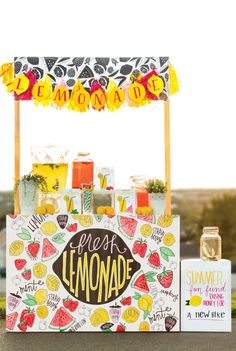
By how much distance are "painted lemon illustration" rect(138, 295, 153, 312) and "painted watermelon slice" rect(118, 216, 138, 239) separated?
0.49 metres

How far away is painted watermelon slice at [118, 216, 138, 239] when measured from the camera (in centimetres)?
608

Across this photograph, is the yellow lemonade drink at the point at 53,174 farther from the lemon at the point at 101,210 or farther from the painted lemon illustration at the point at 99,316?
the painted lemon illustration at the point at 99,316

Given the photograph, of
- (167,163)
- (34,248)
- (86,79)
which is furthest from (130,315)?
(86,79)

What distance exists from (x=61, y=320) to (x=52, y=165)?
1261mm

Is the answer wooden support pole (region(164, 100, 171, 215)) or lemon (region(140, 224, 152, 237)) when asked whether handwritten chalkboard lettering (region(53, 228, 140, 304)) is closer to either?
lemon (region(140, 224, 152, 237))

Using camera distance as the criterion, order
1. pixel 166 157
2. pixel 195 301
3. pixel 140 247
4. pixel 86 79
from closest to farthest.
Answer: pixel 140 247 < pixel 195 301 < pixel 166 157 < pixel 86 79

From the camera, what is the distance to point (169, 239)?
6.08m

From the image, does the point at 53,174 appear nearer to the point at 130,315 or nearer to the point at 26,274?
the point at 26,274

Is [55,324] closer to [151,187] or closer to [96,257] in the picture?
[96,257]

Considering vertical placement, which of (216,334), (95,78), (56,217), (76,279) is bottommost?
(216,334)

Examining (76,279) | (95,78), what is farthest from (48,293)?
(95,78)

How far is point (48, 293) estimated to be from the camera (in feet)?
20.0

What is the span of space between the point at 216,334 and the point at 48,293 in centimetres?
137

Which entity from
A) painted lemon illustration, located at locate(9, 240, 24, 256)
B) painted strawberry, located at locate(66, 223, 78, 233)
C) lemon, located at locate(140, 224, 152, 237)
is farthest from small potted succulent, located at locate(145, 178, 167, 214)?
painted lemon illustration, located at locate(9, 240, 24, 256)
